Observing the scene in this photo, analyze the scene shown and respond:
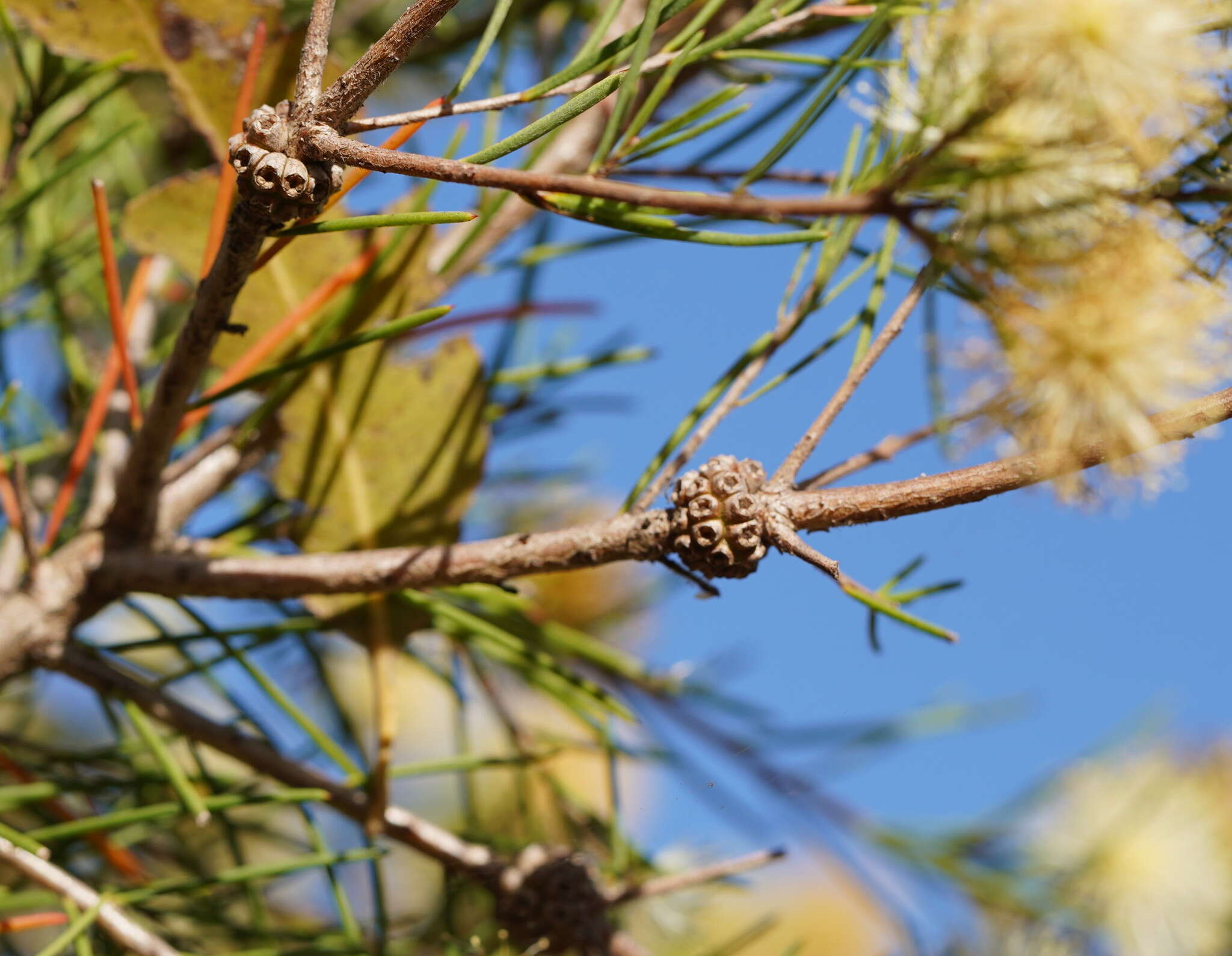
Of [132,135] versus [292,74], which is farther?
[132,135]

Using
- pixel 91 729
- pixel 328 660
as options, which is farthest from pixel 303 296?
pixel 91 729

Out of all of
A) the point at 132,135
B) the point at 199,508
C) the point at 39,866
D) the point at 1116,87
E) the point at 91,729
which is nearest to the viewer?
the point at 1116,87

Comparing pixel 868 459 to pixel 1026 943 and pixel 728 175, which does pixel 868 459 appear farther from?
pixel 1026 943

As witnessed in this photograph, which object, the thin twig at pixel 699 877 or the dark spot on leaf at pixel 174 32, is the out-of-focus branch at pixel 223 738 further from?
the dark spot on leaf at pixel 174 32

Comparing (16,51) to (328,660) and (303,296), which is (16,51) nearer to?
(303,296)

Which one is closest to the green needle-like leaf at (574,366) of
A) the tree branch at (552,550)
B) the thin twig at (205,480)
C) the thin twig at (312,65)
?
the thin twig at (205,480)

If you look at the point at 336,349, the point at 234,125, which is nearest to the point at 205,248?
the point at 234,125

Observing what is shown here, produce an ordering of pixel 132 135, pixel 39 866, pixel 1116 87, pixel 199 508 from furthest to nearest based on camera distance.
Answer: pixel 132 135 < pixel 199 508 < pixel 39 866 < pixel 1116 87
